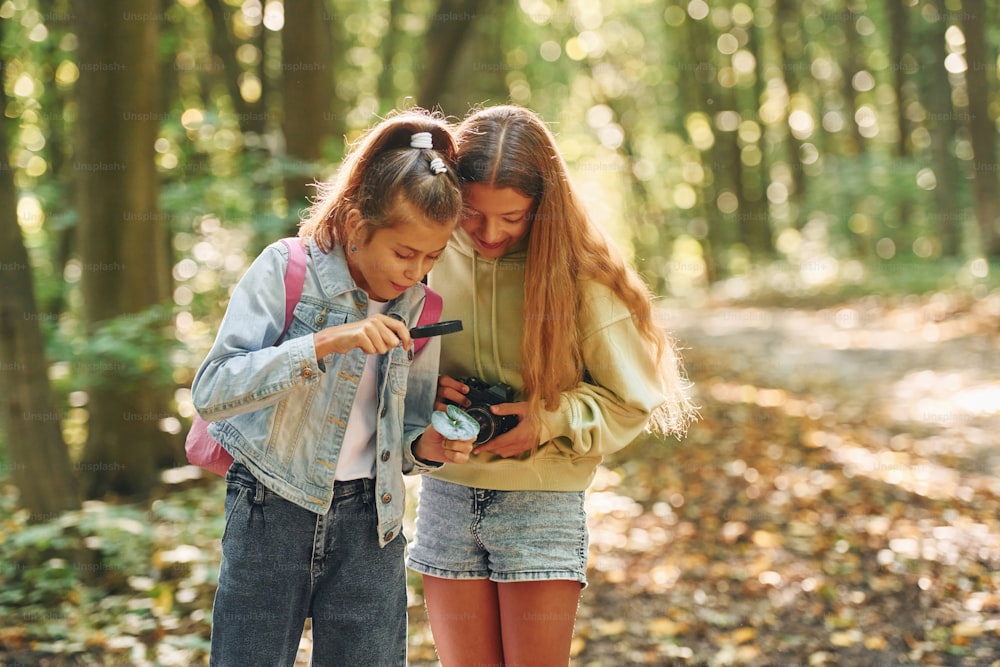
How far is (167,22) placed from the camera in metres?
7.92

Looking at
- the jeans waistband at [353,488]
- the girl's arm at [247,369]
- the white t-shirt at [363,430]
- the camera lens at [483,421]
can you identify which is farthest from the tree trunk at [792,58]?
the girl's arm at [247,369]

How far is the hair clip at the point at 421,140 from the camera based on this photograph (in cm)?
227

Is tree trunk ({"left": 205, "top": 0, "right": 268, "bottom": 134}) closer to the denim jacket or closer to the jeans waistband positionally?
the denim jacket

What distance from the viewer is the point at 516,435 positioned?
243 cm

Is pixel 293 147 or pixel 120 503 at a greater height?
pixel 293 147

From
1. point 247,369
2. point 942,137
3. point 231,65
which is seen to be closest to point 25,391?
point 247,369

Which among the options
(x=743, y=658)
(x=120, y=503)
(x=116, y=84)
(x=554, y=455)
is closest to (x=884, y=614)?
(x=743, y=658)

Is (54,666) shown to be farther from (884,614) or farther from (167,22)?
(167,22)

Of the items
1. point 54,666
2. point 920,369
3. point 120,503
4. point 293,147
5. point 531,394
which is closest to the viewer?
point 531,394

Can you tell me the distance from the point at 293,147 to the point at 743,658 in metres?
5.13

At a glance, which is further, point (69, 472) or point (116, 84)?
point (116, 84)

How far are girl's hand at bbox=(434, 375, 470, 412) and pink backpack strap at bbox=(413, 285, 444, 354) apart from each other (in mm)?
124

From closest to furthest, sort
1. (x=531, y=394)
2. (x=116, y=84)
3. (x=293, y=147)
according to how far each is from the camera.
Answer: (x=531, y=394)
(x=116, y=84)
(x=293, y=147)

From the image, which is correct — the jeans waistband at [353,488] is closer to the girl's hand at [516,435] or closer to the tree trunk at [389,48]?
the girl's hand at [516,435]
